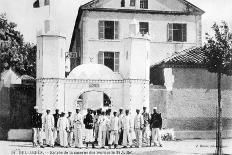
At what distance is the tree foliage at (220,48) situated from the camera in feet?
65.2

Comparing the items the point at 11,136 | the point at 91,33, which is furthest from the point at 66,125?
the point at 91,33

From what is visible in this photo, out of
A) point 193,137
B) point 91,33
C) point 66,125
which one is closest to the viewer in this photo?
point 66,125

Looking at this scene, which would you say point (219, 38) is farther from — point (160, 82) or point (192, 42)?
point (192, 42)

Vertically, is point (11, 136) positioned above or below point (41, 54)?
below

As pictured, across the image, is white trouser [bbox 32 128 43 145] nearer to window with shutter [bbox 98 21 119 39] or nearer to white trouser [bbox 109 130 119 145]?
white trouser [bbox 109 130 119 145]

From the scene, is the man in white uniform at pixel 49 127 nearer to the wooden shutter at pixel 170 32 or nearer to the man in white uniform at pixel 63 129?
the man in white uniform at pixel 63 129

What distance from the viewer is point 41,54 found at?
2222 centimetres

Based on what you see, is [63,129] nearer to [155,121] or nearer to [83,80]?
[83,80]

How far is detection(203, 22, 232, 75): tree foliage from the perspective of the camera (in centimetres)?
1986

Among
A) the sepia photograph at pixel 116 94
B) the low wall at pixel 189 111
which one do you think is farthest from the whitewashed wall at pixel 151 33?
the low wall at pixel 189 111

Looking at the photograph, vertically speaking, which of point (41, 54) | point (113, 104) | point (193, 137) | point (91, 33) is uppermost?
point (91, 33)

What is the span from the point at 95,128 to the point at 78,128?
77 centimetres

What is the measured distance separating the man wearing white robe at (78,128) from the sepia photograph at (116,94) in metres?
0.04

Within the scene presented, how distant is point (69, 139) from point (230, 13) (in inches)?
321
